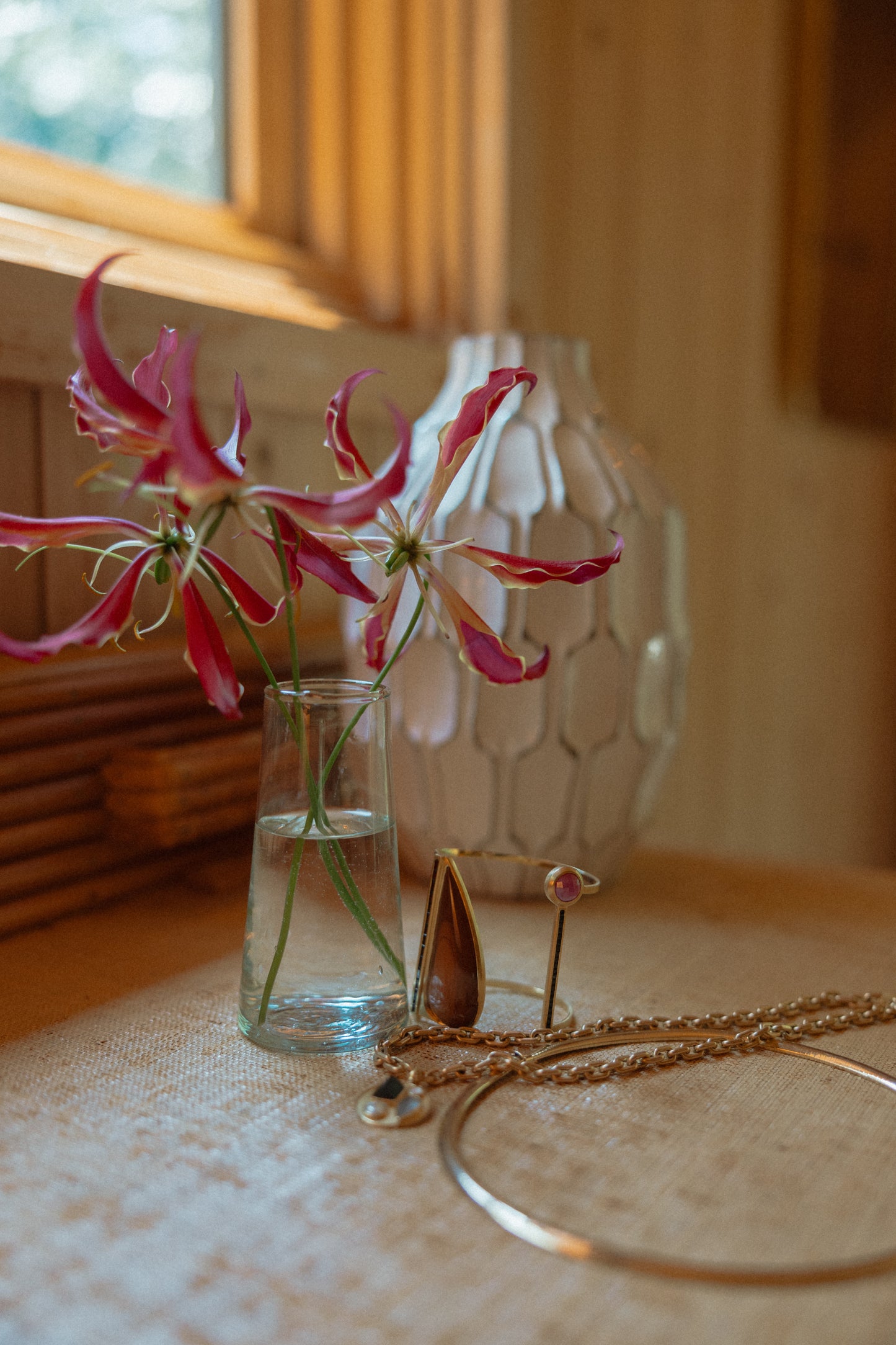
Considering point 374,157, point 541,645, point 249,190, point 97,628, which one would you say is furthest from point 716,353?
point 97,628

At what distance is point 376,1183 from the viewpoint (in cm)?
46

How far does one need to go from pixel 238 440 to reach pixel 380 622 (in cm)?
14

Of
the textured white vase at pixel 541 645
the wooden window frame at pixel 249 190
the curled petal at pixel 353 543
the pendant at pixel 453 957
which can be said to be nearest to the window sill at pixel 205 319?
the wooden window frame at pixel 249 190

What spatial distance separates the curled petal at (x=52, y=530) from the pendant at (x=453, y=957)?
229mm

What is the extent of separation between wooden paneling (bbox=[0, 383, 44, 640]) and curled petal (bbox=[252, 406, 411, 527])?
39cm

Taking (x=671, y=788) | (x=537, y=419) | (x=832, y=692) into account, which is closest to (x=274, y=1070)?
(x=537, y=419)

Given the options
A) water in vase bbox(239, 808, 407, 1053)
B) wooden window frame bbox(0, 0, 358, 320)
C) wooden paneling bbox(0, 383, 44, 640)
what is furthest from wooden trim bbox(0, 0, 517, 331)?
water in vase bbox(239, 808, 407, 1053)

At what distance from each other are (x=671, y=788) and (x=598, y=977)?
98 cm

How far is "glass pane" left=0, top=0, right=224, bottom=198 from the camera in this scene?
959 millimetres

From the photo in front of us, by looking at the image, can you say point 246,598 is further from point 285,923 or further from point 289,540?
point 285,923

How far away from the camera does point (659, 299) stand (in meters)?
1.56

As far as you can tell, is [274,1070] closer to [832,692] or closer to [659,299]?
[659,299]

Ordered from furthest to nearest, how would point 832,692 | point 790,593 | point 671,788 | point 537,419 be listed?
point 832,692
point 790,593
point 671,788
point 537,419

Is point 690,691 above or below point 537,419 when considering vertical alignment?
below
